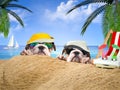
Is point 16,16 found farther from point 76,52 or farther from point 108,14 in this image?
point 76,52

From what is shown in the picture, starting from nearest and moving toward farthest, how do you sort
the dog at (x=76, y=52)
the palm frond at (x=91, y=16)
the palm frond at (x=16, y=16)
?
the dog at (x=76, y=52), the palm frond at (x=91, y=16), the palm frond at (x=16, y=16)

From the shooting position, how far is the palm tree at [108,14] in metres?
22.8

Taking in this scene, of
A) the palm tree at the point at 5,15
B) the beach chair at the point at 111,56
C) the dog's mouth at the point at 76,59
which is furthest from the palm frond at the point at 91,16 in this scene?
the beach chair at the point at 111,56

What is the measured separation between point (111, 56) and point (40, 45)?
4301 mm

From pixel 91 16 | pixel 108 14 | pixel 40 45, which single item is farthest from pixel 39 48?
pixel 91 16

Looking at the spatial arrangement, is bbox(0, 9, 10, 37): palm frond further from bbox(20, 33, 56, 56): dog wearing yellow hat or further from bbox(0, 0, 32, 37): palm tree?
bbox(20, 33, 56, 56): dog wearing yellow hat

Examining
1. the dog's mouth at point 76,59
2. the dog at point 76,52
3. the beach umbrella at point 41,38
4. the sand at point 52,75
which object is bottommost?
the sand at point 52,75

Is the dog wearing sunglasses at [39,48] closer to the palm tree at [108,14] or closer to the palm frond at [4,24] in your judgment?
the palm tree at [108,14]

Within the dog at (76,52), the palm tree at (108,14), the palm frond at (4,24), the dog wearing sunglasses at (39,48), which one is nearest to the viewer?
the dog at (76,52)

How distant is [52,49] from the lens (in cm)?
1396

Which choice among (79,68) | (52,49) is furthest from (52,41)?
(79,68)

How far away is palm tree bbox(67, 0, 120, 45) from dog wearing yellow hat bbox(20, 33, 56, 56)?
897cm

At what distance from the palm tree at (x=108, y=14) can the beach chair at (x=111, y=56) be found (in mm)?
11573

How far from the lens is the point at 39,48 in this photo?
13703 millimetres
